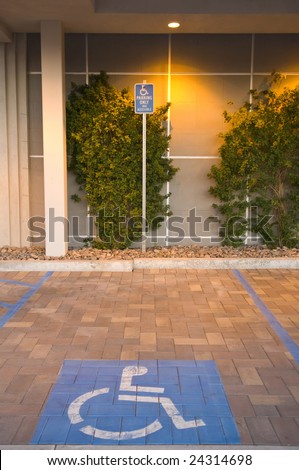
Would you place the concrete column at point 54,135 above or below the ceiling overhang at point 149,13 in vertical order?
below

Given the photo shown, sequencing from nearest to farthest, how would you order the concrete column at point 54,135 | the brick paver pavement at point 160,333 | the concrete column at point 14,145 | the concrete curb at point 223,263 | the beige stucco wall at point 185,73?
the brick paver pavement at point 160,333
the concrete column at point 54,135
the concrete curb at point 223,263
the concrete column at point 14,145
the beige stucco wall at point 185,73

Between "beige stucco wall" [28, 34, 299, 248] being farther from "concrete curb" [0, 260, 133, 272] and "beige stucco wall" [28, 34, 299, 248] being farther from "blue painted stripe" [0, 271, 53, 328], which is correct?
"blue painted stripe" [0, 271, 53, 328]

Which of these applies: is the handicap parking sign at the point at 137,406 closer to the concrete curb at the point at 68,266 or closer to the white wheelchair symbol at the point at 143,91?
the concrete curb at the point at 68,266

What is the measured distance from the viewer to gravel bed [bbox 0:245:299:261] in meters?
8.17

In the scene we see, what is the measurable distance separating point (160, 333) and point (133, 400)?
1.45 metres

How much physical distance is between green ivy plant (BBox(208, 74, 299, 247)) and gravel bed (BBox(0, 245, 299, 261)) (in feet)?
1.26

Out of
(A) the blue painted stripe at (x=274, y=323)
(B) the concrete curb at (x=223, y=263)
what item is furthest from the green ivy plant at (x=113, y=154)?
(A) the blue painted stripe at (x=274, y=323)

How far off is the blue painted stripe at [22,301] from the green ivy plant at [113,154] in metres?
1.79

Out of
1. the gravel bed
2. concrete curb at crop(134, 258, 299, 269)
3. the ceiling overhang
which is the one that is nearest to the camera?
the ceiling overhang

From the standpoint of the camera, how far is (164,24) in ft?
25.7

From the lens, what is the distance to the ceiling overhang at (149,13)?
7.06 meters

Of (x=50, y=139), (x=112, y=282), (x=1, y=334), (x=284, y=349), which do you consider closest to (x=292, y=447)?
(x=284, y=349)

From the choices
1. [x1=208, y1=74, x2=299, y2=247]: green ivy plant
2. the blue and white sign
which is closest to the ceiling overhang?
the blue and white sign

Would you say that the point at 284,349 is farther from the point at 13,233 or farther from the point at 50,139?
the point at 13,233
